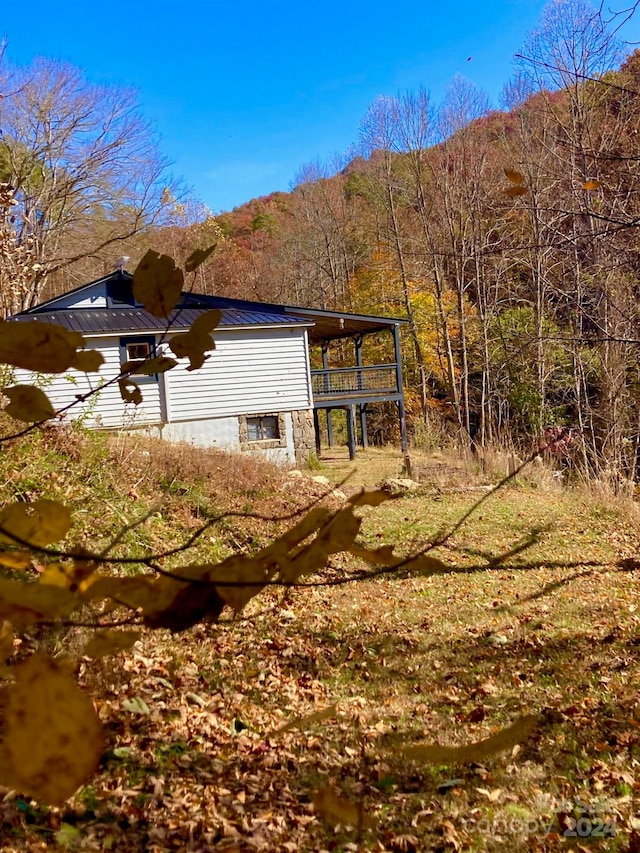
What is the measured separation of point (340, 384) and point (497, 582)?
12512 millimetres

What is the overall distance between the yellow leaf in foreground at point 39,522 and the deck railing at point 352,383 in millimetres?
16001

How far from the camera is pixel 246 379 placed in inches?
582

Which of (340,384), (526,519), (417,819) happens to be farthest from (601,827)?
(340,384)

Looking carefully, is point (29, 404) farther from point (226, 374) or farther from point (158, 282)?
point (226, 374)

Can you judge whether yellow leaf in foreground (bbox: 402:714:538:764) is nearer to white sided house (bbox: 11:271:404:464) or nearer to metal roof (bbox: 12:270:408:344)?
metal roof (bbox: 12:270:408:344)

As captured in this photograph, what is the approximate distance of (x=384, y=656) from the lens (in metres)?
4.78

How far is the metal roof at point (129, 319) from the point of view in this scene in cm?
1319

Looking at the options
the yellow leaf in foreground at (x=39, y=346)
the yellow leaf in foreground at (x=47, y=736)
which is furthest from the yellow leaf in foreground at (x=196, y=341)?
the yellow leaf in foreground at (x=47, y=736)

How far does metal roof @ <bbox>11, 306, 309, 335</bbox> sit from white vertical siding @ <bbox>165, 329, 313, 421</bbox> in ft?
1.01

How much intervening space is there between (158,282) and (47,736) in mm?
476

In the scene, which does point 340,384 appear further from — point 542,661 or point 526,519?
point 542,661

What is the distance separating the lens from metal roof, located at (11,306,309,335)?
1319cm

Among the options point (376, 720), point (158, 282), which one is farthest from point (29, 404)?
point (376, 720)

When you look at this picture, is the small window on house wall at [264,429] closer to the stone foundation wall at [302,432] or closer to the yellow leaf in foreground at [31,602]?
the stone foundation wall at [302,432]
